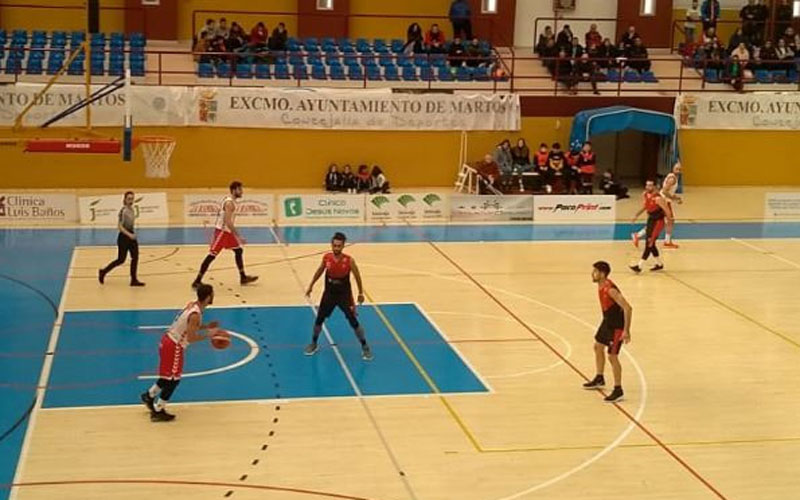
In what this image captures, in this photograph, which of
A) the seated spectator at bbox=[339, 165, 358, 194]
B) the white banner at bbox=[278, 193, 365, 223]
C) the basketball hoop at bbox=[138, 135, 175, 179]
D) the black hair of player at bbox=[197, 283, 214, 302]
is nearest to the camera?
the black hair of player at bbox=[197, 283, 214, 302]

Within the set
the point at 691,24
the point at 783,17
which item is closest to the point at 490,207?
the point at 691,24

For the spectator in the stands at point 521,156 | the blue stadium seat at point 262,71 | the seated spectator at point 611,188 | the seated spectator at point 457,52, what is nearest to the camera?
the spectator in the stands at point 521,156

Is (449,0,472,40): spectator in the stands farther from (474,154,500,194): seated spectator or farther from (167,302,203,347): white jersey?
(167,302,203,347): white jersey

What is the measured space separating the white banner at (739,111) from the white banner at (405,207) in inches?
374

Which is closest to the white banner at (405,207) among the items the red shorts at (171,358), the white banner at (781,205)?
the white banner at (781,205)

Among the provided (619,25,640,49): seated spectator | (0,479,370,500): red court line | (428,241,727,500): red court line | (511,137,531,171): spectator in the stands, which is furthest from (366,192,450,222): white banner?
(0,479,370,500): red court line

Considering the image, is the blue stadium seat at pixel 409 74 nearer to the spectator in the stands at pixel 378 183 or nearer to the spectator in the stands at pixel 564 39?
the spectator in the stands at pixel 378 183

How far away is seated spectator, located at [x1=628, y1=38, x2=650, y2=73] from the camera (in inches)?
1452

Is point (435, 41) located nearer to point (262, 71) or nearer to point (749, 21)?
point (262, 71)

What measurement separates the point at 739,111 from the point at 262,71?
1434 cm

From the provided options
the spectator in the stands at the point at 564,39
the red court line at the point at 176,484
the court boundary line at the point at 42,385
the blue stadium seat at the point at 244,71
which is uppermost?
the spectator in the stands at the point at 564,39

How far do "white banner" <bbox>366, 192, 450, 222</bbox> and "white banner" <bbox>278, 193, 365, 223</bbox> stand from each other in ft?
1.02

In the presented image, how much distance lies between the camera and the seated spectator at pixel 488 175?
32.7 m

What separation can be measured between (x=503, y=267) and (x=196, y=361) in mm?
8861
